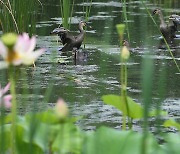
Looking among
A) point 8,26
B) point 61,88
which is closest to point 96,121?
point 61,88

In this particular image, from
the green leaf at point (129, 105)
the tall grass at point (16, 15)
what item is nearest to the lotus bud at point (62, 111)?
the green leaf at point (129, 105)

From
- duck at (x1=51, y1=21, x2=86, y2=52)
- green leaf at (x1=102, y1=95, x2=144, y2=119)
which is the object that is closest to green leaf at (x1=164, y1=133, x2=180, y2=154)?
green leaf at (x1=102, y1=95, x2=144, y2=119)

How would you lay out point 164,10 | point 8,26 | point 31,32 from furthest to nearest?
point 164,10
point 31,32
point 8,26

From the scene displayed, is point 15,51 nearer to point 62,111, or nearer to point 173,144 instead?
point 62,111

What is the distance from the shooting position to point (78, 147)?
6.27 feet

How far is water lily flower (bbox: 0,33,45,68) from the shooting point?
1.38 meters

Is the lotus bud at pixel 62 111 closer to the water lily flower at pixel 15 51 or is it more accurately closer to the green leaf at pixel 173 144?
the water lily flower at pixel 15 51

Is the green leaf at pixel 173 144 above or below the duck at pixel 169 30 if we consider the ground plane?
above

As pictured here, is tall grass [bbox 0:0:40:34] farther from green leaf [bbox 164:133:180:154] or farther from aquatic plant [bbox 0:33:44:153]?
aquatic plant [bbox 0:33:44:153]

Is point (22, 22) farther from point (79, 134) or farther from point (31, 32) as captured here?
point (79, 134)

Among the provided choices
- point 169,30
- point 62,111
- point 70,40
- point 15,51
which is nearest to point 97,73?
point 70,40

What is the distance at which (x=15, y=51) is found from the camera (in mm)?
1468

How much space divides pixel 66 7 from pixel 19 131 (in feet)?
14.0

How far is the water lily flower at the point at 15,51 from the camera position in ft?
4.52
